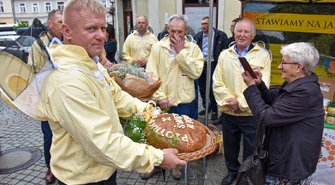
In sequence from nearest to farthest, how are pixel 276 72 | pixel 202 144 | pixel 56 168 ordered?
1. pixel 56 168
2. pixel 202 144
3. pixel 276 72

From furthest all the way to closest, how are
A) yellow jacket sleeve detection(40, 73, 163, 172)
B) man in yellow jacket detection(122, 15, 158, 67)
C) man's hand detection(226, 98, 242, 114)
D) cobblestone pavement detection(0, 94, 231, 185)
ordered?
1. man in yellow jacket detection(122, 15, 158, 67)
2. cobblestone pavement detection(0, 94, 231, 185)
3. man's hand detection(226, 98, 242, 114)
4. yellow jacket sleeve detection(40, 73, 163, 172)

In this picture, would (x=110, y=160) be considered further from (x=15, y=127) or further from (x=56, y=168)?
(x=15, y=127)

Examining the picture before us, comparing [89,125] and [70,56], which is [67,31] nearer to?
[70,56]

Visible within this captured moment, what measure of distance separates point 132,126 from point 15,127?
4.80 metres

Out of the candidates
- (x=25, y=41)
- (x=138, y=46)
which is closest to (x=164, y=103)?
(x=25, y=41)

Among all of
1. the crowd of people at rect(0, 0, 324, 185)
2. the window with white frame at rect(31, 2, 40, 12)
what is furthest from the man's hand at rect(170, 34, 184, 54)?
the window with white frame at rect(31, 2, 40, 12)

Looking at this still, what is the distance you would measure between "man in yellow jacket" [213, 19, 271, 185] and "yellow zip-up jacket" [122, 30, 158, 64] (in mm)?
2589

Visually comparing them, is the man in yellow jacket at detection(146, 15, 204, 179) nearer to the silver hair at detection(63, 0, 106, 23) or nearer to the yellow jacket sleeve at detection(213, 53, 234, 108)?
the yellow jacket sleeve at detection(213, 53, 234, 108)

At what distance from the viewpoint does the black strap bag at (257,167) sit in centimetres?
234

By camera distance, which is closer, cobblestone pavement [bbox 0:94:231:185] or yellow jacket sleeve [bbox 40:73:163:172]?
yellow jacket sleeve [bbox 40:73:163:172]

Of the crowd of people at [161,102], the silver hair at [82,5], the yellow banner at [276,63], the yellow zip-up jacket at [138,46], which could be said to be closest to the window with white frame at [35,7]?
the yellow zip-up jacket at [138,46]

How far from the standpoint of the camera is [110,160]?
5.00 ft

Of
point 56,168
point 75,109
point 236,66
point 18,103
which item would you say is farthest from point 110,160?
point 236,66

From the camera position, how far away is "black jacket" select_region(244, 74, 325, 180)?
2.15 meters
